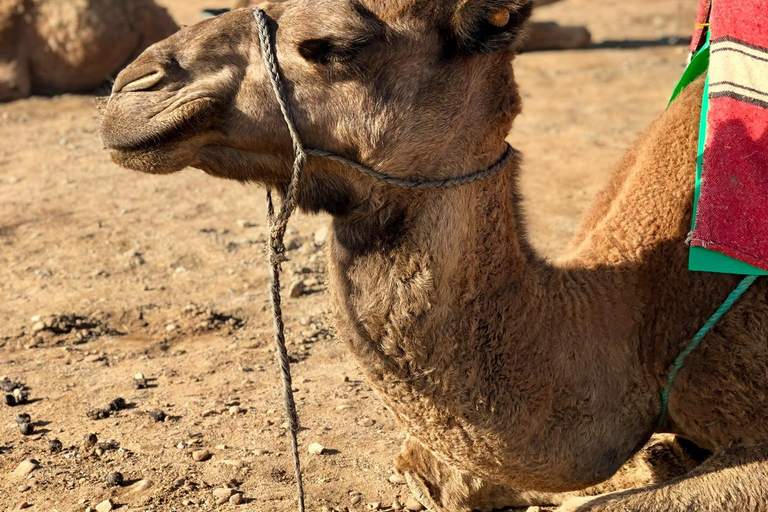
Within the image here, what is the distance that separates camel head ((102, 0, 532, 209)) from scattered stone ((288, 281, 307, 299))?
9.04ft

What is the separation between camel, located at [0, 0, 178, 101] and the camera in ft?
33.3

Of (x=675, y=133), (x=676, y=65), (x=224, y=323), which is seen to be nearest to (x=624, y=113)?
(x=676, y=65)

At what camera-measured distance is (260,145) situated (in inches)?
105

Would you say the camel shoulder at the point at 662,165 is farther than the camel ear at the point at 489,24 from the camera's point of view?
Yes

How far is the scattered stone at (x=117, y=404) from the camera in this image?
425 cm

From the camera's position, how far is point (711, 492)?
2.86m

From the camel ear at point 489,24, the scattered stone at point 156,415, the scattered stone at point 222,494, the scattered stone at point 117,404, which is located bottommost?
the scattered stone at point 222,494

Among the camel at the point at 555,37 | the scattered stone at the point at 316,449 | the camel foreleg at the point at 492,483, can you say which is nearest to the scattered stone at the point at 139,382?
the scattered stone at the point at 316,449

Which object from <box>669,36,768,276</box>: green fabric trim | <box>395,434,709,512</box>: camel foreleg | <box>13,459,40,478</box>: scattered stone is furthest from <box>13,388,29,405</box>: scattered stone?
<box>669,36,768,276</box>: green fabric trim

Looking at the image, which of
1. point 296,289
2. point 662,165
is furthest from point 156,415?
point 662,165

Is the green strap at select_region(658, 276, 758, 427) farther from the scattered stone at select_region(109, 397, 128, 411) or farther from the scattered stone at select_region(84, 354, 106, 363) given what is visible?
the scattered stone at select_region(84, 354, 106, 363)

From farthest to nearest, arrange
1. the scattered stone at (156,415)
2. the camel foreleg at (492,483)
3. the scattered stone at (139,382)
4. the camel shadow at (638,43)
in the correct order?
the camel shadow at (638,43) → the scattered stone at (139,382) → the scattered stone at (156,415) → the camel foreleg at (492,483)

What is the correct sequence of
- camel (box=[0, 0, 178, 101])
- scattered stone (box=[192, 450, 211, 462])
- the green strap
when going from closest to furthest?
the green strap < scattered stone (box=[192, 450, 211, 462]) < camel (box=[0, 0, 178, 101])

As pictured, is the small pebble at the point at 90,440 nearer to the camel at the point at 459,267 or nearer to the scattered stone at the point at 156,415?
the scattered stone at the point at 156,415
